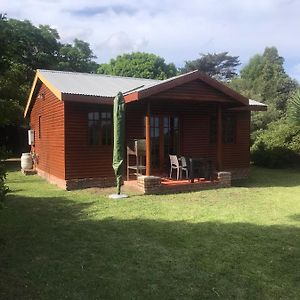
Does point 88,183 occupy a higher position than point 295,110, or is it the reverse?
point 295,110

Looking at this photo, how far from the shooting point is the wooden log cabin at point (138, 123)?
38.2 feet

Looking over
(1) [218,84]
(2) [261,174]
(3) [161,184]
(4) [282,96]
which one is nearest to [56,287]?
(3) [161,184]

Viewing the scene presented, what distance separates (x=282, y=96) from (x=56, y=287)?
1341 inches

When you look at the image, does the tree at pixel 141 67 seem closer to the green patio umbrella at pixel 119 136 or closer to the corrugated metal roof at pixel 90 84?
the corrugated metal roof at pixel 90 84

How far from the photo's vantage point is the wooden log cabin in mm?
11633

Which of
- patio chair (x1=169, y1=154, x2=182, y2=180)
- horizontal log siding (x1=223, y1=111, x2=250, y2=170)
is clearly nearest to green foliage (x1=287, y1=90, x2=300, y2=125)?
horizontal log siding (x1=223, y1=111, x2=250, y2=170)

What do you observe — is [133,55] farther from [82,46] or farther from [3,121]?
[3,121]

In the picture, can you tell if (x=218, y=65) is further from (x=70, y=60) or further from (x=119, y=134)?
(x=119, y=134)

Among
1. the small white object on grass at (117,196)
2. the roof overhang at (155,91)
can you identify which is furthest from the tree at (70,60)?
the small white object on grass at (117,196)

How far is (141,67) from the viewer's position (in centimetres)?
5372

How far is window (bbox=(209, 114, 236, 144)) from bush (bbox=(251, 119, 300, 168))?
4.68m

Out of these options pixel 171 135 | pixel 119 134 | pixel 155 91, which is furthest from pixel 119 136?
pixel 171 135

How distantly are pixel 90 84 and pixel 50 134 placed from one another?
2.29m

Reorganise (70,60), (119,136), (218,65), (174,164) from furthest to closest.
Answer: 1. (218,65)
2. (70,60)
3. (174,164)
4. (119,136)
